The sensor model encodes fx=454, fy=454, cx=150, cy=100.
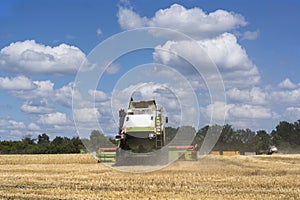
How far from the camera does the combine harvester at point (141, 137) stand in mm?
25172

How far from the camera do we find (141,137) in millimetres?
25312

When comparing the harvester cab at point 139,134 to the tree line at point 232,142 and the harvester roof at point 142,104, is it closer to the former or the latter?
the harvester roof at point 142,104

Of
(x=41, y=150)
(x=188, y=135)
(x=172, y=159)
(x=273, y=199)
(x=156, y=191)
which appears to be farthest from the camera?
(x=41, y=150)

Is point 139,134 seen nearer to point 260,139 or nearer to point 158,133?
point 158,133

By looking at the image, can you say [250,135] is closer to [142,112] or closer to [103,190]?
[142,112]

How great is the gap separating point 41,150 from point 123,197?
75184mm

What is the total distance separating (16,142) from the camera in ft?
317

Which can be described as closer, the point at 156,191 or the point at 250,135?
the point at 156,191

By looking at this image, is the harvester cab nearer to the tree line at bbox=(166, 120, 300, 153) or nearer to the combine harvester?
the combine harvester

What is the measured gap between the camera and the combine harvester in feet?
82.6

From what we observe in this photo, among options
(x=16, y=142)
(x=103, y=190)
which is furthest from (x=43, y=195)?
(x=16, y=142)

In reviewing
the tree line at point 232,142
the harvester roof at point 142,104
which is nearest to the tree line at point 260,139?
the tree line at point 232,142

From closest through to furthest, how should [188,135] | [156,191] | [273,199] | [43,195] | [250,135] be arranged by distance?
[273,199] → [43,195] → [156,191] → [188,135] → [250,135]

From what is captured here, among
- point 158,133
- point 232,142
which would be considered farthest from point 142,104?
point 232,142
